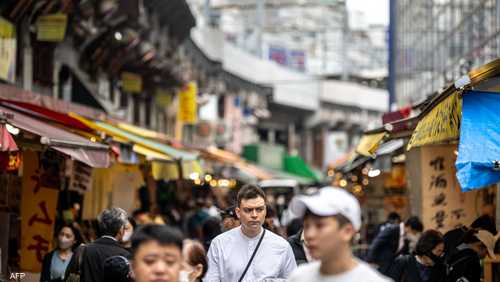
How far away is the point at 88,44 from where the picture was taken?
26250mm

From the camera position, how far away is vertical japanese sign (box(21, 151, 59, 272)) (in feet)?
46.3

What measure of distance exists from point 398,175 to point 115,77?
1010cm

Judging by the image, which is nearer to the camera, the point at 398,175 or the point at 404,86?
the point at 398,175

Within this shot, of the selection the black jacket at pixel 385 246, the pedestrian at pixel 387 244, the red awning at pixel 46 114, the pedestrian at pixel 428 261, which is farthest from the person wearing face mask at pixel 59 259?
the black jacket at pixel 385 246

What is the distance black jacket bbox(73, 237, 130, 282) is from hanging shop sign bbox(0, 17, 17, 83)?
29.2 feet

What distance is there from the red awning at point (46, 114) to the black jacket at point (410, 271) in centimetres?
533

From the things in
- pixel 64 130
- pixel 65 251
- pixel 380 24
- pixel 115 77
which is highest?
pixel 380 24

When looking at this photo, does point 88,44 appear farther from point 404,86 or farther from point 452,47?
point 404,86

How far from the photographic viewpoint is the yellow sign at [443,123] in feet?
34.6

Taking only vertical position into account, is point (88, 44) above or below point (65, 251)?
above

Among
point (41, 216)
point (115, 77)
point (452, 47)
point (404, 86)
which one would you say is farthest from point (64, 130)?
point (404, 86)

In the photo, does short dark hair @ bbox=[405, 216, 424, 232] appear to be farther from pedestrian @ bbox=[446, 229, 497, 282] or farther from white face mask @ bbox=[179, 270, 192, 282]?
white face mask @ bbox=[179, 270, 192, 282]

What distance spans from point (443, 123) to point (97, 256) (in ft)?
11.7

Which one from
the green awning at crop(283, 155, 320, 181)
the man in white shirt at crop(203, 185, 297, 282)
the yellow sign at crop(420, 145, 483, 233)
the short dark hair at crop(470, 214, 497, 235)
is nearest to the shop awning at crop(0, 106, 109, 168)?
the man in white shirt at crop(203, 185, 297, 282)
